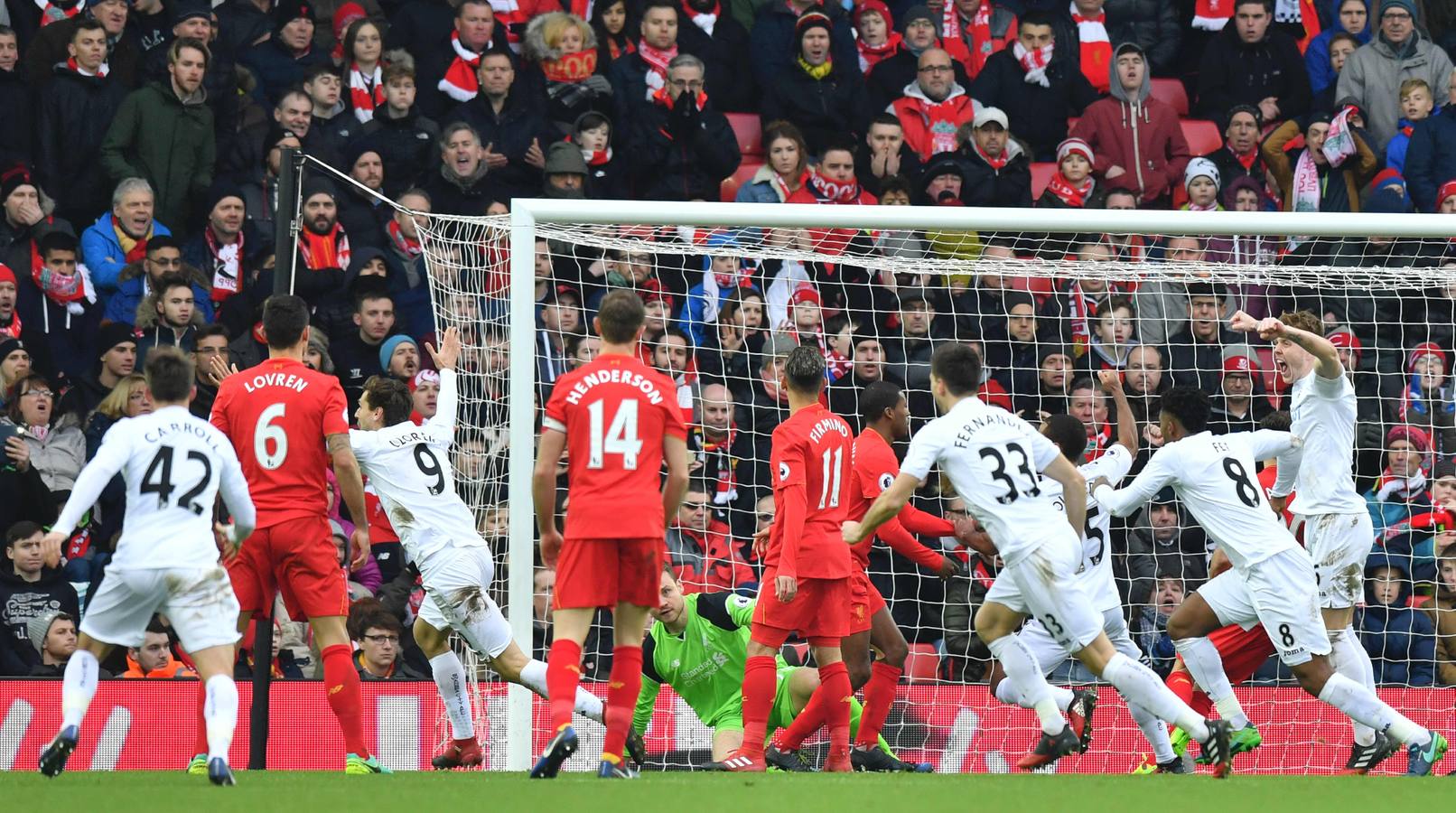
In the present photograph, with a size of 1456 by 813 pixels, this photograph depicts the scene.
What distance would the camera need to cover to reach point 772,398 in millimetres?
12633

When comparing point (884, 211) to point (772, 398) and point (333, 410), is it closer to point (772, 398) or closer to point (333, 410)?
point (772, 398)

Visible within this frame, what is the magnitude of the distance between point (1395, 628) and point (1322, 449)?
3.01 metres

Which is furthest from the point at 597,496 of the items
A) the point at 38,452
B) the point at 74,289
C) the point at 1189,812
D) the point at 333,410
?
the point at 74,289

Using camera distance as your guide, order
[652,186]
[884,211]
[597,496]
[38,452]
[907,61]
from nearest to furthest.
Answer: [597,496] < [884,211] < [38,452] < [652,186] < [907,61]

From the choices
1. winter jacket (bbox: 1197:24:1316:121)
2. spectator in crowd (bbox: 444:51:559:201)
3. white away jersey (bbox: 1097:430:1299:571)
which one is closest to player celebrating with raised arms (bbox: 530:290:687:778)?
white away jersey (bbox: 1097:430:1299:571)

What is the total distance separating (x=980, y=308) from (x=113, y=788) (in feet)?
25.8

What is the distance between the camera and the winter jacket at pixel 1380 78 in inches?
623

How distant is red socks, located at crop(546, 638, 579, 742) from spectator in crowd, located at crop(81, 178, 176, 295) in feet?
20.7

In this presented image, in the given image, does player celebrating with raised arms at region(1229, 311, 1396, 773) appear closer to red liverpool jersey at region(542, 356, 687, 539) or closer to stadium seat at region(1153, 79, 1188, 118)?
red liverpool jersey at region(542, 356, 687, 539)

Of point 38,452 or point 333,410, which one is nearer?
point 333,410

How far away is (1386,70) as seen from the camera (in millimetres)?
15914

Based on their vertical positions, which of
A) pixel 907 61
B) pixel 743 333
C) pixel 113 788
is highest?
pixel 907 61

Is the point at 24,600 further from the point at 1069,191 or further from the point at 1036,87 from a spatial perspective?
the point at 1036,87

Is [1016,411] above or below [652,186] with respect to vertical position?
below
